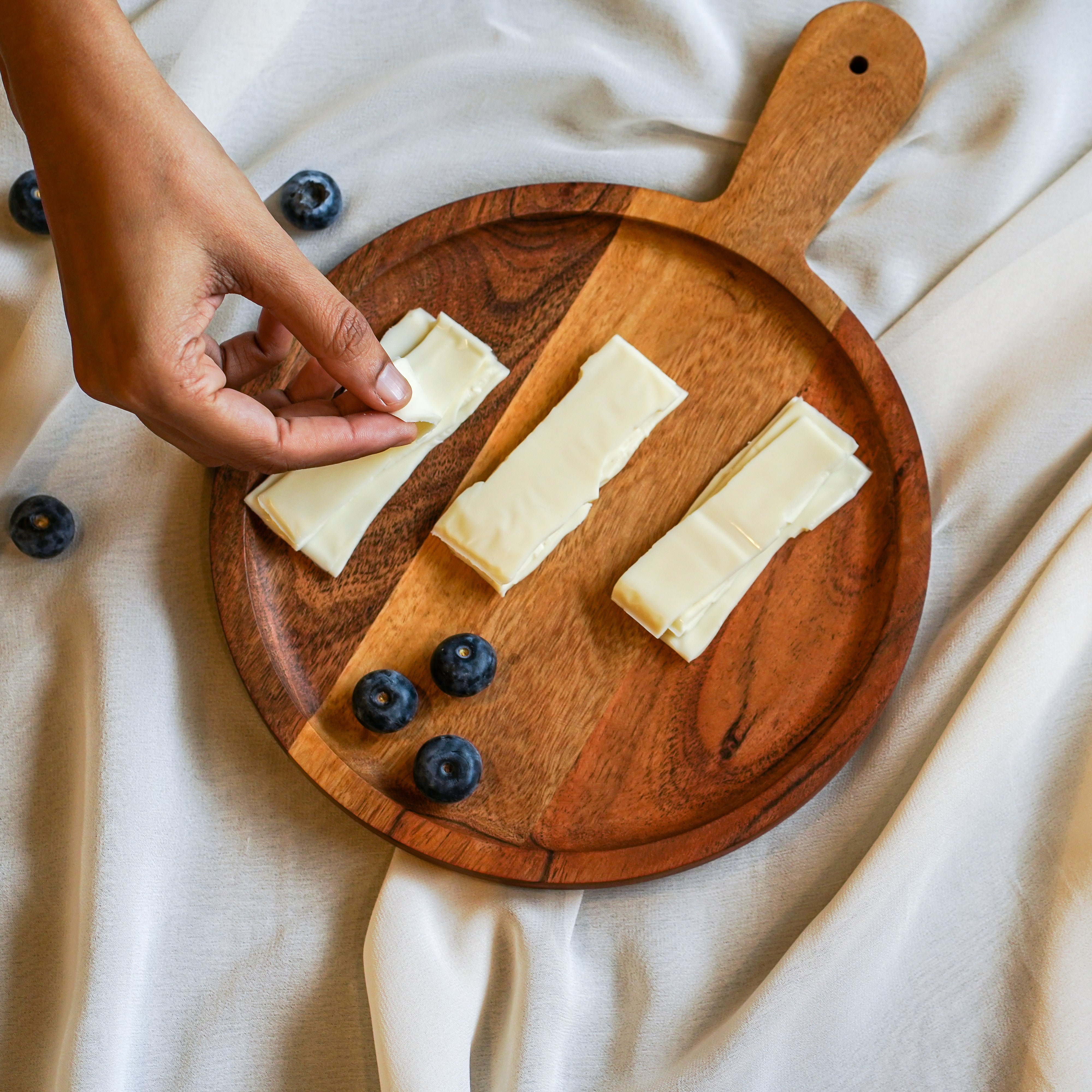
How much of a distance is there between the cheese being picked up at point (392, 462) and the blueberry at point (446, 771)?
0.31m

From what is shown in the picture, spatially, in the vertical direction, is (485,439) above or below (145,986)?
above

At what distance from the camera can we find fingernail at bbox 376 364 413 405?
4.14 ft

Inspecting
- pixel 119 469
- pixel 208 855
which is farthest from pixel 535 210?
pixel 208 855

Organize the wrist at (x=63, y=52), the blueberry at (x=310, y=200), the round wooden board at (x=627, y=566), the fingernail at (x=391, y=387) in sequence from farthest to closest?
the blueberry at (x=310, y=200)
the round wooden board at (x=627, y=566)
the fingernail at (x=391, y=387)
the wrist at (x=63, y=52)

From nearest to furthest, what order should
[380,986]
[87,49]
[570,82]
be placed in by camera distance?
[87,49] → [380,986] → [570,82]

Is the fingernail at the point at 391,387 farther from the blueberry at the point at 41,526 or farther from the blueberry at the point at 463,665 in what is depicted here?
the blueberry at the point at 41,526

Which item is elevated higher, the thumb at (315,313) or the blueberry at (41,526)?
the thumb at (315,313)

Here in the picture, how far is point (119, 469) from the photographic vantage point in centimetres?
146

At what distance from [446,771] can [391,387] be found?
55cm

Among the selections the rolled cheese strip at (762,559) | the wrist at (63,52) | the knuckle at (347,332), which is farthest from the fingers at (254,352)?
the rolled cheese strip at (762,559)

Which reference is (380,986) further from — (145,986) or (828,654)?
(828,654)

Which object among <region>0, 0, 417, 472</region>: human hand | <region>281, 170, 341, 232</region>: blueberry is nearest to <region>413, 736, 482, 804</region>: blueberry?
<region>0, 0, 417, 472</region>: human hand

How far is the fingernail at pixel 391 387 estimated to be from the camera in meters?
1.26

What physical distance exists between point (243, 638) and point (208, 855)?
1.12ft
